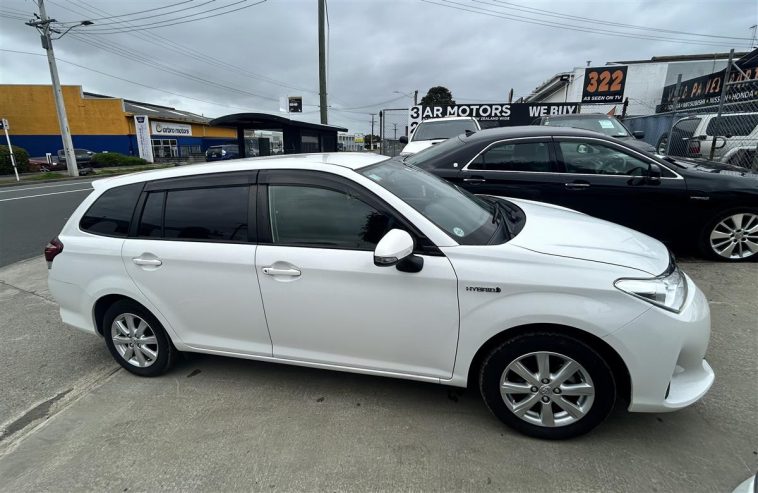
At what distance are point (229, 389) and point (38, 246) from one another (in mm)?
6765

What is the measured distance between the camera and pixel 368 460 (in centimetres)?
229

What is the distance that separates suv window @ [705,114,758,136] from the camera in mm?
9266

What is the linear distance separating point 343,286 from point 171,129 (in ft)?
144

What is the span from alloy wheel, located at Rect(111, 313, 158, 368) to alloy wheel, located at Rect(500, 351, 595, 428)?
2501 millimetres

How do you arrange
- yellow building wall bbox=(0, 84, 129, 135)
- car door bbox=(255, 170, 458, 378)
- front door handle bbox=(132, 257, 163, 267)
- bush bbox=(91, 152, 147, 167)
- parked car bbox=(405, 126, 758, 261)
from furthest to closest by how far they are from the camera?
yellow building wall bbox=(0, 84, 129, 135) → bush bbox=(91, 152, 147, 167) → parked car bbox=(405, 126, 758, 261) → front door handle bbox=(132, 257, 163, 267) → car door bbox=(255, 170, 458, 378)

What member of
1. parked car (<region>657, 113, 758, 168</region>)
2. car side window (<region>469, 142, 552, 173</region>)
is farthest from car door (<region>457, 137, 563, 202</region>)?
parked car (<region>657, 113, 758, 168</region>)

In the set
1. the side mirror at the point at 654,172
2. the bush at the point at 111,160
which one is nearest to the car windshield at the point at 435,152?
the side mirror at the point at 654,172

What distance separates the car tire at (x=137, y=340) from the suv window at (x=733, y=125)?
1119 cm

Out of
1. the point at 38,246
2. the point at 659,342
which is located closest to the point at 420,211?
the point at 659,342

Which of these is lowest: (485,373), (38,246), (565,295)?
(38,246)

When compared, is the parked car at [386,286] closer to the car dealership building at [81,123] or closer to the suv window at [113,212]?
the suv window at [113,212]

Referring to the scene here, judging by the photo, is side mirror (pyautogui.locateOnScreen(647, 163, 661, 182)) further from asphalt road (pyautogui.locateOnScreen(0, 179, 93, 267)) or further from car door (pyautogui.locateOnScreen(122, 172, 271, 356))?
asphalt road (pyautogui.locateOnScreen(0, 179, 93, 267))

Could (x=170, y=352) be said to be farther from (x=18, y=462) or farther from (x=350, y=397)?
(x=350, y=397)

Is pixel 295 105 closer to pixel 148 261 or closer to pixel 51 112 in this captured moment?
pixel 148 261
